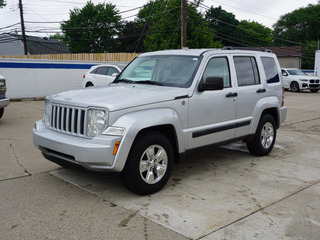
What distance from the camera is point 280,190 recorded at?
15.3 ft

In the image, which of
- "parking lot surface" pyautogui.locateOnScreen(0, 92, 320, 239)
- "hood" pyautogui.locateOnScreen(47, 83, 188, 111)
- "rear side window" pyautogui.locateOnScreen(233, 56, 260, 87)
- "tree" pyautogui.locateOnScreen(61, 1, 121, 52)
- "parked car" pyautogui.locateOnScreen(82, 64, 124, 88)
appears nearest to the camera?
"parking lot surface" pyautogui.locateOnScreen(0, 92, 320, 239)

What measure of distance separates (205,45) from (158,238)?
3831 centimetres

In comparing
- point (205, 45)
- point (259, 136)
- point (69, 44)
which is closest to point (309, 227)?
point (259, 136)

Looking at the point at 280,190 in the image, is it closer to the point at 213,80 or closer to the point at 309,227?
the point at 309,227

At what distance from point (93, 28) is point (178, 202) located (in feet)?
192

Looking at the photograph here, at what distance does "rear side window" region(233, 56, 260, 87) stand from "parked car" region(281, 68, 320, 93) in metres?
19.2

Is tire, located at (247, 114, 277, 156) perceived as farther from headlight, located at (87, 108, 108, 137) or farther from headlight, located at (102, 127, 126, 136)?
headlight, located at (87, 108, 108, 137)

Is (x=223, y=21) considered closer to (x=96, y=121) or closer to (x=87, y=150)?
(x=96, y=121)

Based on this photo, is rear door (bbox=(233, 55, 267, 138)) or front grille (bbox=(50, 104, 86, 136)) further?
rear door (bbox=(233, 55, 267, 138))

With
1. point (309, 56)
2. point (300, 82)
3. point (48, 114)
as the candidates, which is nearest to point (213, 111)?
point (48, 114)

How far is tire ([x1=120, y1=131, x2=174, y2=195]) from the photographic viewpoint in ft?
13.6

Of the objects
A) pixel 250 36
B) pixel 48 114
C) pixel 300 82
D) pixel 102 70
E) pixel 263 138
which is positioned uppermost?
pixel 250 36

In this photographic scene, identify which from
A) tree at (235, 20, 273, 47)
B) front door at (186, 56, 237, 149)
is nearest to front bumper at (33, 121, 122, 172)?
front door at (186, 56, 237, 149)

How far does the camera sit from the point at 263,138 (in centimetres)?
638
